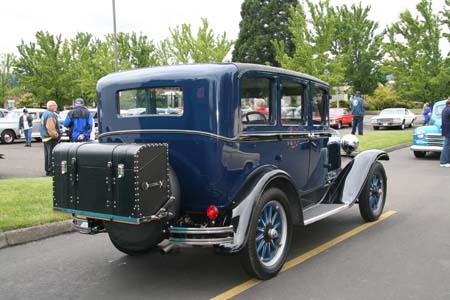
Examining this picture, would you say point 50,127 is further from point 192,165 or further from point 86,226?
point 192,165

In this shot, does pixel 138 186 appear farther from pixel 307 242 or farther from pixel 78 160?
pixel 307 242

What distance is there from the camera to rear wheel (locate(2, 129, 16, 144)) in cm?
2131

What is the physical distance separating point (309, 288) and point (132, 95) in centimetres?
256

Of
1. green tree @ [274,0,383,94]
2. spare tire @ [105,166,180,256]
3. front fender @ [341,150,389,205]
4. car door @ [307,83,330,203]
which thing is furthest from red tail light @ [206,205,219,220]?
green tree @ [274,0,383,94]

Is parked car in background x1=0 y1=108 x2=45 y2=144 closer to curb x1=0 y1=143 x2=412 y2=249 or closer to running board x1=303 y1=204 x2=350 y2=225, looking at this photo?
curb x1=0 y1=143 x2=412 y2=249

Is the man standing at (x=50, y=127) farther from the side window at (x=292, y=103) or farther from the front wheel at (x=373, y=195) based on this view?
the front wheel at (x=373, y=195)

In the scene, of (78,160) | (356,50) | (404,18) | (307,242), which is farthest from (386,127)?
(78,160)

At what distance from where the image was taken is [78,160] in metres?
3.99

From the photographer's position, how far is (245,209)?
158 inches

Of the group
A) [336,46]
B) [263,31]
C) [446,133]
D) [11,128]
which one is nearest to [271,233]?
[446,133]

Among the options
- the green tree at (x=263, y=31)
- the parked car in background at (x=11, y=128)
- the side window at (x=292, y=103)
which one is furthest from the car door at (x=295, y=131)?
the green tree at (x=263, y=31)

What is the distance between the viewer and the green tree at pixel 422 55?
26594 mm

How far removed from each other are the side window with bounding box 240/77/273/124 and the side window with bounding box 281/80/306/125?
21cm

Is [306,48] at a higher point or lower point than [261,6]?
lower
